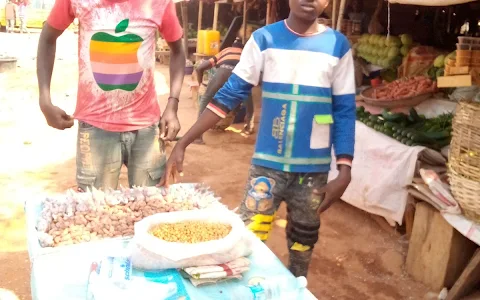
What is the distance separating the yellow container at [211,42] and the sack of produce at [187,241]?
833cm

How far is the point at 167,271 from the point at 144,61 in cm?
114

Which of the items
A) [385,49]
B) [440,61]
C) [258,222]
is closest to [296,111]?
[258,222]

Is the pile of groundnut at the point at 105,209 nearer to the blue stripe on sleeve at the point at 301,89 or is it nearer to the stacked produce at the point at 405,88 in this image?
the blue stripe on sleeve at the point at 301,89

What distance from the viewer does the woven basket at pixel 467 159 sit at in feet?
9.64

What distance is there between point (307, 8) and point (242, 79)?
42cm

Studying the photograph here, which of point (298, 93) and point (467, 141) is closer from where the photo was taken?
point (298, 93)

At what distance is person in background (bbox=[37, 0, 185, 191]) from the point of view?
220cm

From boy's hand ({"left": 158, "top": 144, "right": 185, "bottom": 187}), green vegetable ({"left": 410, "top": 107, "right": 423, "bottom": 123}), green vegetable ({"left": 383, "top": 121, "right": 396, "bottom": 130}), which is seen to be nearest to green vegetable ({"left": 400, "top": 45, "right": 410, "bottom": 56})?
green vegetable ({"left": 410, "top": 107, "right": 423, "bottom": 123})

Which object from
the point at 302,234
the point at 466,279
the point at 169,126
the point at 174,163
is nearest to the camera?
the point at 174,163

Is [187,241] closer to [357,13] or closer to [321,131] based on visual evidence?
[321,131]

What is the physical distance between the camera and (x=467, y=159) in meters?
3.00

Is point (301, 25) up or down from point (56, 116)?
up

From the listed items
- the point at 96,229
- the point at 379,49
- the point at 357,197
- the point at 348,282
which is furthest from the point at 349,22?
the point at 96,229

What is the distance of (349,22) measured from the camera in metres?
6.38
